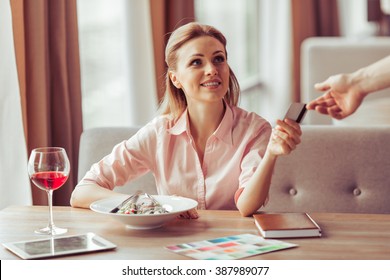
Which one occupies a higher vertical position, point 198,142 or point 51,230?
point 198,142

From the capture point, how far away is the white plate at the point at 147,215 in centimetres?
165

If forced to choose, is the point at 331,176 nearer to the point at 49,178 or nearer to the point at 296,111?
the point at 296,111

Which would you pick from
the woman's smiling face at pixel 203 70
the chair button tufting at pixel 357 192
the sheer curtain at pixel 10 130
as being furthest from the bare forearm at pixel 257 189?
the sheer curtain at pixel 10 130

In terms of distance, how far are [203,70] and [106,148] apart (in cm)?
47

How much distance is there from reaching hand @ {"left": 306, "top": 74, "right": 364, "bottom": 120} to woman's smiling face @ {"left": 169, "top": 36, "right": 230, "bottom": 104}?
0.48 meters

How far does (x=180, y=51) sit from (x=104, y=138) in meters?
0.40

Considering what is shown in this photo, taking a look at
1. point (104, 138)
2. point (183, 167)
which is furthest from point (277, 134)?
point (104, 138)

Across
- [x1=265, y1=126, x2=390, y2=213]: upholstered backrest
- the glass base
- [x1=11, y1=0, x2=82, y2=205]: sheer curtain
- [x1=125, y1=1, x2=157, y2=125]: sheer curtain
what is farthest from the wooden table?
[x1=125, y1=1, x2=157, y2=125]: sheer curtain

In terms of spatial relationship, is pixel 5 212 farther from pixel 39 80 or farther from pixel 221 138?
pixel 39 80

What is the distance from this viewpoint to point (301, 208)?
233 centimetres

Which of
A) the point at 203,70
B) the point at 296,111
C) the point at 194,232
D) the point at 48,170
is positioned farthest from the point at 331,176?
the point at 48,170

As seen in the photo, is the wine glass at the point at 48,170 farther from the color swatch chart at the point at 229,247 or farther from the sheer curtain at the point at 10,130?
the sheer curtain at the point at 10,130

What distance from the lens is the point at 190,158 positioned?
7.10 ft

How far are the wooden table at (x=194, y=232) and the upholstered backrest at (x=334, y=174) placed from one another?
0.50 meters
